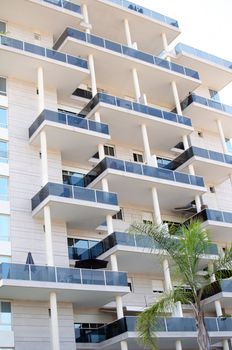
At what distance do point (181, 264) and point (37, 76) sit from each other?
18624mm

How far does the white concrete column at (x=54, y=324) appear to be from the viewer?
89.5 ft

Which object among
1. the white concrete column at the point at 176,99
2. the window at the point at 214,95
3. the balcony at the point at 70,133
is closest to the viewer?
the balcony at the point at 70,133

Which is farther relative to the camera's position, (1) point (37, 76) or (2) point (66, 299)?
(1) point (37, 76)

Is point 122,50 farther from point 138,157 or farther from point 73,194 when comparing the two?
point 73,194

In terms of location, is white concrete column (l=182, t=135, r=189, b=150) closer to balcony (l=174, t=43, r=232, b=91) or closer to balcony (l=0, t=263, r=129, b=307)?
balcony (l=174, t=43, r=232, b=91)

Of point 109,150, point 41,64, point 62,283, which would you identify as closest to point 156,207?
point 109,150

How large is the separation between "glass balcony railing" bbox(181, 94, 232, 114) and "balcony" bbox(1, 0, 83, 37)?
11.0 metres

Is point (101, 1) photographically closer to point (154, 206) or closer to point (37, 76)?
point (37, 76)

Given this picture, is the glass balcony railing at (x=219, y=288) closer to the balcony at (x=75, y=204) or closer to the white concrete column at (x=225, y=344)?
the white concrete column at (x=225, y=344)

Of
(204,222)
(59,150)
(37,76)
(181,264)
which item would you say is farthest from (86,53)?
(181,264)

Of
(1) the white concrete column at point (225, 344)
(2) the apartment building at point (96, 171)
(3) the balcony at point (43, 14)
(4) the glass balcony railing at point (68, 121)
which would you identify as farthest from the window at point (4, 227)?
(3) the balcony at point (43, 14)

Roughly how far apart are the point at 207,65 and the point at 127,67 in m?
10.0

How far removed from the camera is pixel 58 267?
95.6 feet

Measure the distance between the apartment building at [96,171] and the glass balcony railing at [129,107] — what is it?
103 millimetres
